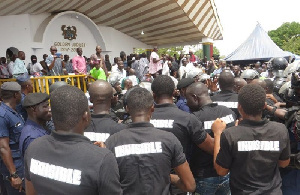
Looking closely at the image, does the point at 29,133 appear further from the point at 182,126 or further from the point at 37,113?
the point at 182,126

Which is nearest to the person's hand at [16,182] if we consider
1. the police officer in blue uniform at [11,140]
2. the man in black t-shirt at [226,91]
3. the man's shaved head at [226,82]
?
the police officer in blue uniform at [11,140]

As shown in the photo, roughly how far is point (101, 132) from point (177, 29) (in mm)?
13471

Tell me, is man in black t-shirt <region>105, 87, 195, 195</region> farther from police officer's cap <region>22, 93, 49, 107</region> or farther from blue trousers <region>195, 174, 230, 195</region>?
police officer's cap <region>22, 93, 49, 107</region>

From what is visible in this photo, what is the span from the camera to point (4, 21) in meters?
11.0

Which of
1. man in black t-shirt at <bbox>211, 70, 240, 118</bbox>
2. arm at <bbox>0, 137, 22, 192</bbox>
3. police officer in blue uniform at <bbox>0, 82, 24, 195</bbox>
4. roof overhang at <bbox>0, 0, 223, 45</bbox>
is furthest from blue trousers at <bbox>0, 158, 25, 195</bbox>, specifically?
roof overhang at <bbox>0, 0, 223, 45</bbox>

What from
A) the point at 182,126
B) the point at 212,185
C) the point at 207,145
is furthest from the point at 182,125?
the point at 212,185

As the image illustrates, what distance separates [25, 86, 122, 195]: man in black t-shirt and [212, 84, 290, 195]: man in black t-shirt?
3.27 ft

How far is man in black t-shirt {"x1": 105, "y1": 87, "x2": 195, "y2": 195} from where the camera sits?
2.01 meters

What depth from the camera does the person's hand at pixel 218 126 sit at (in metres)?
2.67

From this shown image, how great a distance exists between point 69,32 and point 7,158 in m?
10.8

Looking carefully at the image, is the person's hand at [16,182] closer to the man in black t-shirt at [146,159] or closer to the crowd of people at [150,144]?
the crowd of people at [150,144]

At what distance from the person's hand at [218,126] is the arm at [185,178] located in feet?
2.15

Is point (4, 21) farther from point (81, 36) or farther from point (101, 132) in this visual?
point (101, 132)

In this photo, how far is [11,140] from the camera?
3.32m
